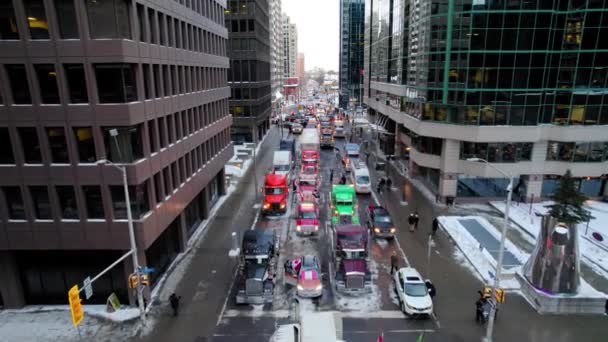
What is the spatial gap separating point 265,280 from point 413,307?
8052 mm

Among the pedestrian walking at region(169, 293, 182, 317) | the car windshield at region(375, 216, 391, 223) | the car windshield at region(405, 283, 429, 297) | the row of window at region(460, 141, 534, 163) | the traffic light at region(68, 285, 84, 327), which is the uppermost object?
the row of window at region(460, 141, 534, 163)

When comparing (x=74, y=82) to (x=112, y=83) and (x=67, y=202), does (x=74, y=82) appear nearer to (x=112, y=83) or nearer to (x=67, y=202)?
(x=112, y=83)

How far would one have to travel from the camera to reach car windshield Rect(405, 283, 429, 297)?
66.2ft

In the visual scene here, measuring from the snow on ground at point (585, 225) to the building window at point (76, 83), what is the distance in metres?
28.2

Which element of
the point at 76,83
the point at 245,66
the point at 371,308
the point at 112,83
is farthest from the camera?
the point at 245,66

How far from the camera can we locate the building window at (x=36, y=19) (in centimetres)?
1728

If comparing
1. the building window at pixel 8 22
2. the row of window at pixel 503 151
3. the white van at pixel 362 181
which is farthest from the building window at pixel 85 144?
the row of window at pixel 503 151

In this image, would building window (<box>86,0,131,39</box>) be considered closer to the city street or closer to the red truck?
the city street

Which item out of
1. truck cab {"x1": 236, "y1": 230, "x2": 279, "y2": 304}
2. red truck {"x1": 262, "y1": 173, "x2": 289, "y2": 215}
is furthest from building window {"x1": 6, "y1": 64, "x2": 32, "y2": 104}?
red truck {"x1": 262, "y1": 173, "x2": 289, "y2": 215}

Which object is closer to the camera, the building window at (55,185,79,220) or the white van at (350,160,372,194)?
the building window at (55,185,79,220)

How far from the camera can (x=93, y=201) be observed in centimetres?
1970

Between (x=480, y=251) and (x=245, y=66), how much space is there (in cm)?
4923

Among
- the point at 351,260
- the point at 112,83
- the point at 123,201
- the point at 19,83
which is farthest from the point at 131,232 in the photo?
the point at 351,260

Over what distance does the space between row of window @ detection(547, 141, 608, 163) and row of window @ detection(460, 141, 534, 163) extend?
7.21 ft
